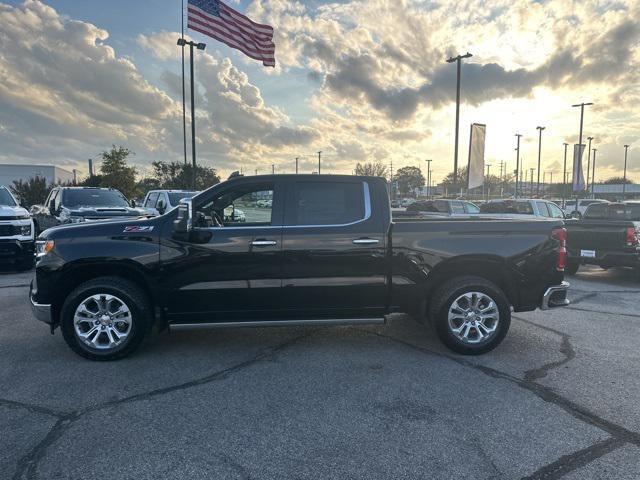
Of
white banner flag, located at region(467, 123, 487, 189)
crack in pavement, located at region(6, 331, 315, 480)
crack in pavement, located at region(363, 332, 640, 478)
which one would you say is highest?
white banner flag, located at region(467, 123, 487, 189)

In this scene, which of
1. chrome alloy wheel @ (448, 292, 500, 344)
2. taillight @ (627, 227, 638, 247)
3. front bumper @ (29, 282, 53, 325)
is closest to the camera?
front bumper @ (29, 282, 53, 325)

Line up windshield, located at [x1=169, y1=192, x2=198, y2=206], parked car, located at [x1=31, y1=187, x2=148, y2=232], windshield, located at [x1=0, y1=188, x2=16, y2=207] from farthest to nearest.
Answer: windshield, located at [x1=169, y1=192, x2=198, y2=206]
parked car, located at [x1=31, y1=187, x2=148, y2=232]
windshield, located at [x1=0, y1=188, x2=16, y2=207]

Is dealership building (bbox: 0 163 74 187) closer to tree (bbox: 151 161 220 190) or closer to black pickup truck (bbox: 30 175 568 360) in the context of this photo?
tree (bbox: 151 161 220 190)

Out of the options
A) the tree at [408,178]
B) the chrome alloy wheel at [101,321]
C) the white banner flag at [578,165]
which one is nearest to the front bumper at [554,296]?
the chrome alloy wheel at [101,321]

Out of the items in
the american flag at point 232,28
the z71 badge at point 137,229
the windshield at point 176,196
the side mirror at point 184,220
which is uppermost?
the american flag at point 232,28

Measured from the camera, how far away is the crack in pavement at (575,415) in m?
2.84

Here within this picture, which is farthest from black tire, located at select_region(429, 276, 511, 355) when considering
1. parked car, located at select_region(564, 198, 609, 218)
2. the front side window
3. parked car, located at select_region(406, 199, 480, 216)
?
parked car, located at select_region(564, 198, 609, 218)

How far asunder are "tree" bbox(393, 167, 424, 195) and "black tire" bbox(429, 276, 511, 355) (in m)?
94.7

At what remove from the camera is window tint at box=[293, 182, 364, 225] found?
4.63 m

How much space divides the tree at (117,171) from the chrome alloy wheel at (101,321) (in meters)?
30.1

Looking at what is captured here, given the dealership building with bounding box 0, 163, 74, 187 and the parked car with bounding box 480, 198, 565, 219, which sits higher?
the dealership building with bounding box 0, 163, 74, 187

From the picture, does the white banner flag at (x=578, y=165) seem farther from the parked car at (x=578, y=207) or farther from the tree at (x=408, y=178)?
the tree at (x=408, y=178)

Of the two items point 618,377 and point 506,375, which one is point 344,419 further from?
point 618,377

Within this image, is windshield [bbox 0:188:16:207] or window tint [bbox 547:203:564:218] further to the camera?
window tint [bbox 547:203:564:218]
